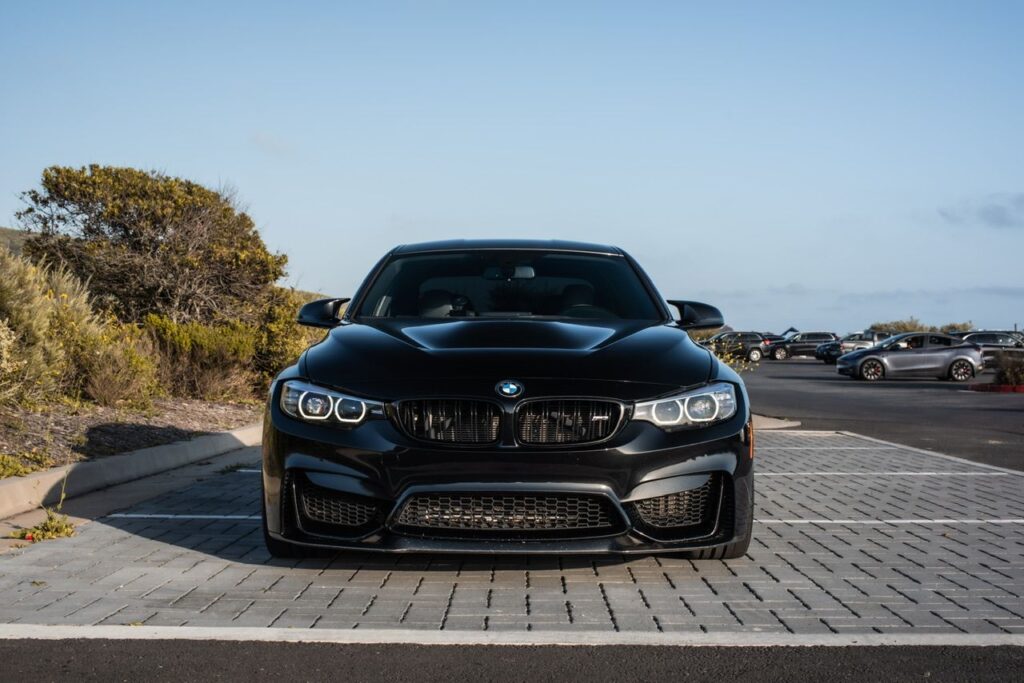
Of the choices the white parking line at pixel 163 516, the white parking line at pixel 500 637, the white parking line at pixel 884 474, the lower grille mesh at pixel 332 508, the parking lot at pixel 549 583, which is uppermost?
the lower grille mesh at pixel 332 508

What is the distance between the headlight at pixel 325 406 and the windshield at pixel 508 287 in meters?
1.38

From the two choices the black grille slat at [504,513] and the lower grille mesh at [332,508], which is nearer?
the black grille slat at [504,513]

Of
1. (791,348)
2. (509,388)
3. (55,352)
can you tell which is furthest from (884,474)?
(791,348)

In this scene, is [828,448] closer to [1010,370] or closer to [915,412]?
[915,412]

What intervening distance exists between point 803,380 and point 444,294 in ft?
103

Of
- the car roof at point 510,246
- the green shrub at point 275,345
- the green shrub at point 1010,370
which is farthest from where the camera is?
the green shrub at point 1010,370

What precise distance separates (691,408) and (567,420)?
605 mm

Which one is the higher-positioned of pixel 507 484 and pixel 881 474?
pixel 507 484

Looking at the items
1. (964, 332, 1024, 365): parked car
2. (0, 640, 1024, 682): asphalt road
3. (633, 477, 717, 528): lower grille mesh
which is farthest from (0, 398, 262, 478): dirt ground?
(964, 332, 1024, 365): parked car

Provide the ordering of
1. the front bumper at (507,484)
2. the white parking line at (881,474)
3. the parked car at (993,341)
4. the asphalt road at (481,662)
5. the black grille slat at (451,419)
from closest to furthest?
the asphalt road at (481,662) < the front bumper at (507,484) < the black grille slat at (451,419) < the white parking line at (881,474) < the parked car at (993,341)

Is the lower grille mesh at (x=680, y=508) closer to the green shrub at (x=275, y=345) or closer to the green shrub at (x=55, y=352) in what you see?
the green shrub at (x=55, y=352)

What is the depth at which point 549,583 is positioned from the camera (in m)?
5.43

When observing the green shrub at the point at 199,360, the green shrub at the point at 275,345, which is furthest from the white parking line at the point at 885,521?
the green shrub at the point at 275,345

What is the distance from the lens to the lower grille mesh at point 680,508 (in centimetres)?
520
